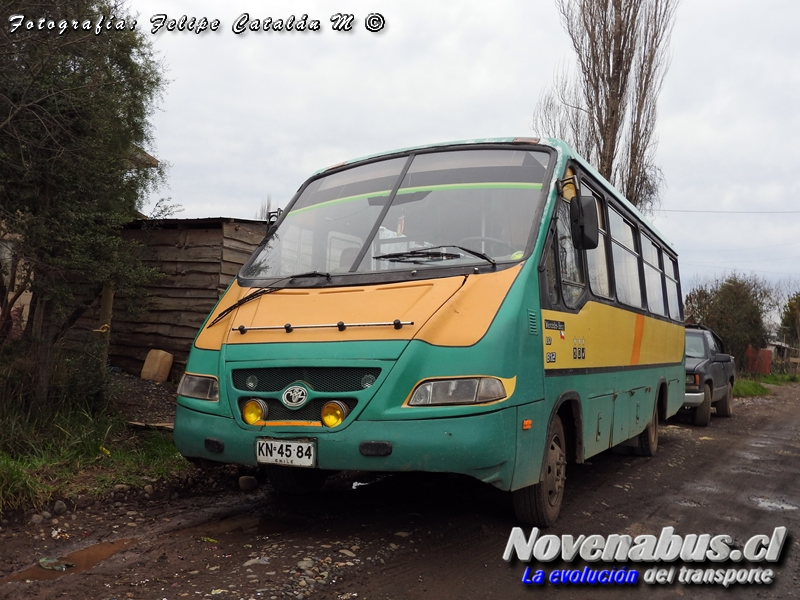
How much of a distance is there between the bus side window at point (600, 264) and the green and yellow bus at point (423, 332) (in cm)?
5

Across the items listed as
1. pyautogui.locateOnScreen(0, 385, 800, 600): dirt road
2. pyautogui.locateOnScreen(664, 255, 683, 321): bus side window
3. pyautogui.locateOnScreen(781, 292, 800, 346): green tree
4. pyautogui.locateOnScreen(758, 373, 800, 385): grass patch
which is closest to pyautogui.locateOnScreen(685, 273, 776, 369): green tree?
pyautogui.locateOnScreen(758, 373, 800, 385): grass patch

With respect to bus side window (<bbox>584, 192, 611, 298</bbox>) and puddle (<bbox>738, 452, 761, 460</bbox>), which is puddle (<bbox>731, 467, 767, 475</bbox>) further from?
bus side window (<bbox>584, 192, 611, 298</bbox>)

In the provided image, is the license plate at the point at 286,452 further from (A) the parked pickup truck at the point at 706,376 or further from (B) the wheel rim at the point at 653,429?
(A) the parked pickup truck at the point at 706,376

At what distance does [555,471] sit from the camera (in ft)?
16.5

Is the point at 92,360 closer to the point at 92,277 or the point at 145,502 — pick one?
the point at 92,277

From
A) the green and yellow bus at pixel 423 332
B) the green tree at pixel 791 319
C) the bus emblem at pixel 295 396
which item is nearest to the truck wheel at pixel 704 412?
the green and yellow bus at pixel 423 332

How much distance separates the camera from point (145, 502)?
218 inches

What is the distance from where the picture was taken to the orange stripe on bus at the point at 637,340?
7449 millimetres

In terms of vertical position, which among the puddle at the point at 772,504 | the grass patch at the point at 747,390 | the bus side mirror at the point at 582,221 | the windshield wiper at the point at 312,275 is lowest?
the grass patch at the point at 747,390

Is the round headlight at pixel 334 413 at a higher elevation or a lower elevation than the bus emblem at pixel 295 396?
lower

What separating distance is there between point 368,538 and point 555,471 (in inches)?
54.9

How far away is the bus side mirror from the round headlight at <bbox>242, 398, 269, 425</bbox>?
246cm

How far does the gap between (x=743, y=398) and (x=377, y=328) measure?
61.2 feet

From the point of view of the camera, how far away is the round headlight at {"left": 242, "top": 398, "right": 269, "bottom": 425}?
4.48 meters
